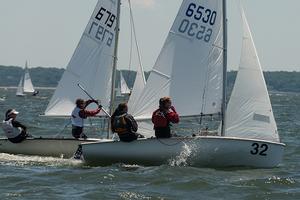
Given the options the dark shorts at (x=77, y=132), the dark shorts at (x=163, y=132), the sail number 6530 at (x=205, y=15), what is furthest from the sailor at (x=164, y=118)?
the dark shorts at (x=77, y=132)

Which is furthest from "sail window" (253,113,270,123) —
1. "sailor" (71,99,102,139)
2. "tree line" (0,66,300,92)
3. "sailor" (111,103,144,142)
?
"tree line" (0,66,300,92)

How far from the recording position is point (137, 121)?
628 inches

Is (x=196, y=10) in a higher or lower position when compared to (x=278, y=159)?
higher

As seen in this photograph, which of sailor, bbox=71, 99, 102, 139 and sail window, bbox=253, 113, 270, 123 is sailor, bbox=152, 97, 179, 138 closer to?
sail window, bbox=253, 113, 270, 123

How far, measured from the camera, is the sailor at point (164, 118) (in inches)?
569

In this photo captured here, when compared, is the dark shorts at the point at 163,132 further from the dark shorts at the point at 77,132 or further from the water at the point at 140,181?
the dark shorts at the point at 77,132

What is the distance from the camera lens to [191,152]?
1464cm

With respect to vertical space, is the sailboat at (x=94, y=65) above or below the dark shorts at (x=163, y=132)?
above

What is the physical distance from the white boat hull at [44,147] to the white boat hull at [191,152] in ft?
5.11

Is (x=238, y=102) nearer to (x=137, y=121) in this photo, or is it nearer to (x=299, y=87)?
(x=137, y=121)

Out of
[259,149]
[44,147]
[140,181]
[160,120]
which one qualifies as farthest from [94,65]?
[140,181]

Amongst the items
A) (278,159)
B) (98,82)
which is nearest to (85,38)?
(98,82)

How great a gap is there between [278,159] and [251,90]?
1306 mm

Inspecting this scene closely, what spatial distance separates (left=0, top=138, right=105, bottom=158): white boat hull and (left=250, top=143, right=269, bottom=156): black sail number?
3.48 meters
